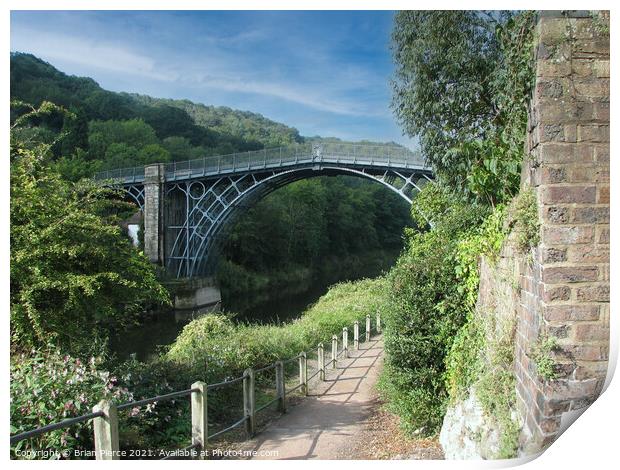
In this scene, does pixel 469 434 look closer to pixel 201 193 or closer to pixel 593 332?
pixel 593 332

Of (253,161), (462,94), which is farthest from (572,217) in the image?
(253,161)

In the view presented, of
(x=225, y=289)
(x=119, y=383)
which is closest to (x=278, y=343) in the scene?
(x=119, y=383)

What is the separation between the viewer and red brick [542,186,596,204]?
312 cm

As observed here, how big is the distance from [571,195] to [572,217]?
14cm

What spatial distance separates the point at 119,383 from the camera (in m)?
4.95

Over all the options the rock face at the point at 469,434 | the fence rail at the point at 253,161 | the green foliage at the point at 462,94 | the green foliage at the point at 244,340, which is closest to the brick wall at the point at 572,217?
the rock face at the point at 469,434

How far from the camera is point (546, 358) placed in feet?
10.2

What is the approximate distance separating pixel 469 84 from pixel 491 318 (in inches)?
106

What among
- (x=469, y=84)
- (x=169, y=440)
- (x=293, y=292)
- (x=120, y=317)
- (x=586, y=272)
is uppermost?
(x=469, y=84)

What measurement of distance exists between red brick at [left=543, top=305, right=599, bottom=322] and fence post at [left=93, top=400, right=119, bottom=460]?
277 centimetres

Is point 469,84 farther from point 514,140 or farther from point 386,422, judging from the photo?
point 386,422

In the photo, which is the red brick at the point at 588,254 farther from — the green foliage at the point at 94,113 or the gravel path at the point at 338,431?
the green foliage at the point at 94,113

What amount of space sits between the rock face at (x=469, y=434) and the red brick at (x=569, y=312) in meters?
0.97

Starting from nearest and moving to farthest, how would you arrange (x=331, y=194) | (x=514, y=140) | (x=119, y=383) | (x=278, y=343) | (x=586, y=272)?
(x=586, y=272) < (x=514, y=140) < (x=119, y=383) < (x=278, y=343) < (x=331, y=194)
